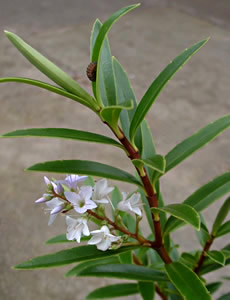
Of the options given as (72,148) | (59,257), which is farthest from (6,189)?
(59,257)

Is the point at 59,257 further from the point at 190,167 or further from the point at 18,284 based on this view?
the point at 190,167

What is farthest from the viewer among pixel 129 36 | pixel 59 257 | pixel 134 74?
pixel 129 36

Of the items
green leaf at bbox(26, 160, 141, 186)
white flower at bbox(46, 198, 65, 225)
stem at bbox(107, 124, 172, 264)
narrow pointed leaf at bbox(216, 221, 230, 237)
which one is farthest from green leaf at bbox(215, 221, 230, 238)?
white flower at bbox(46, 198, 65, 225)

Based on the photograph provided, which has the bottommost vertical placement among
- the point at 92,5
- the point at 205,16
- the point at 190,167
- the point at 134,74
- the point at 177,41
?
the point at 190,167

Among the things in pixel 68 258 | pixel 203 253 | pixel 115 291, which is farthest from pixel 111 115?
pixel 115 291

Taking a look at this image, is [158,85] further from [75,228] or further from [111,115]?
[75,228]

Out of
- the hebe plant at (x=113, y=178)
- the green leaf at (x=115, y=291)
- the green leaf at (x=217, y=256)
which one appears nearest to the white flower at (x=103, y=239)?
the hebe plant at (x=113, y=178)

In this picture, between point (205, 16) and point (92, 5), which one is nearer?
point (205, 16)

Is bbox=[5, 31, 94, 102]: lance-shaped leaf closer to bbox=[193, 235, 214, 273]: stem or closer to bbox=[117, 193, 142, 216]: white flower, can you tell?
bbox=[117, 193, 142, 216]: white flower

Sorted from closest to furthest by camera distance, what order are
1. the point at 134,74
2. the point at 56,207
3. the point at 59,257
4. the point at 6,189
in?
the point at 56,207
the point at 59,257
the point at 6,189
the point at 134,74
